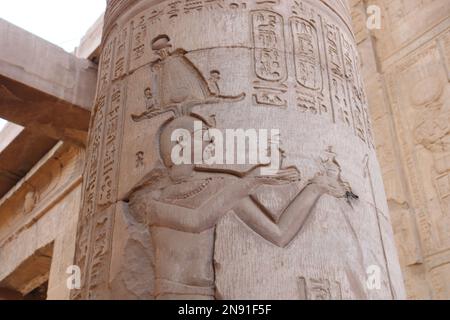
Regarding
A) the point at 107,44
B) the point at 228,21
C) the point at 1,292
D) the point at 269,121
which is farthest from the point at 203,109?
the point at 1,292

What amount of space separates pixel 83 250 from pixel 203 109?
2.70 ft

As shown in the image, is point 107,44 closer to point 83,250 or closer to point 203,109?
point 203,109

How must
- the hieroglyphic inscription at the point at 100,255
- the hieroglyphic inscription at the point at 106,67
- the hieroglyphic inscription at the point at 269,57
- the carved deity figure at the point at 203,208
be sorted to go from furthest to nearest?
the hieroglyphic inscription at the point at 106,67 → the hieroglyphic inscription at the point at 269,57 → the hieroglyphic inscription at the point at 100,255 → the carved deity figure at the point at 203,208

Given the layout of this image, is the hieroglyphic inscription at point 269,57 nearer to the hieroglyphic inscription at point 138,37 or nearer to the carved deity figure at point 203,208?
the carved deity figure at point 203,208

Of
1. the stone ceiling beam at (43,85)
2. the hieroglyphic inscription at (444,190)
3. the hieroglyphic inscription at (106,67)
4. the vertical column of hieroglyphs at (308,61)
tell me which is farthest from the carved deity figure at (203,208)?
the stone ceiling beam at (43,85)

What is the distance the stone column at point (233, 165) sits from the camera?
2.16 m

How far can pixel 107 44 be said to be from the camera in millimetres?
3279

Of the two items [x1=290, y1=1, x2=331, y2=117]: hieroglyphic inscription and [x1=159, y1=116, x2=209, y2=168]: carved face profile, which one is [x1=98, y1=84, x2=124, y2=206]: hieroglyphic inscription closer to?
[x1=159, y1=116, x2=209, y2=168]: carved face profile

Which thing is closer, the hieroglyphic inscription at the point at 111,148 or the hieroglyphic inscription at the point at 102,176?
the hieroglyphic inscription at the point at 102,176

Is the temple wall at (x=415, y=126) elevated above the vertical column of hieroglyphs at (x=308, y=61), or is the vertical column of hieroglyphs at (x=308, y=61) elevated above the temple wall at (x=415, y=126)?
the temple wall at (x=415, y=126)

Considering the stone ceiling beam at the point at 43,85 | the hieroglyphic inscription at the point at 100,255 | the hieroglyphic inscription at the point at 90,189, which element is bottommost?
the hieroglyphic inscription at the point at 100,255


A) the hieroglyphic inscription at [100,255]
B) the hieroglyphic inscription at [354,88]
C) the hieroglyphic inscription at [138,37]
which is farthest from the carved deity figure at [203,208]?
the hieroglyphic inscription at [138,37]

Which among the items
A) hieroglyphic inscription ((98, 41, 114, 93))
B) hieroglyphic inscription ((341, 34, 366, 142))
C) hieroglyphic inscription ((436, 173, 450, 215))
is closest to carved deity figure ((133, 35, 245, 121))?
hieroglyphic inscription ((98, 41, 114, 93))

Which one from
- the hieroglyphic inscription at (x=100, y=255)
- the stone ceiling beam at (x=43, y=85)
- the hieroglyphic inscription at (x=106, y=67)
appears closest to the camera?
the hieroglyphic inscription at (x=100, y=255)
